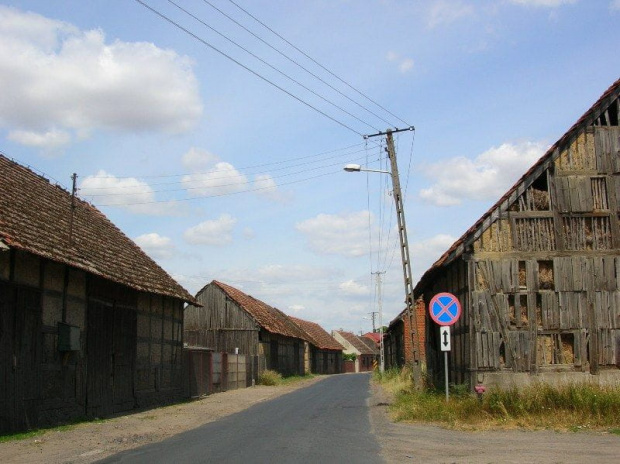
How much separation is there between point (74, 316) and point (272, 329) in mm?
29704

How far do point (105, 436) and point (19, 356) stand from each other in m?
2.65

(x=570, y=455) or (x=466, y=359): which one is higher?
(x=466, y=359)

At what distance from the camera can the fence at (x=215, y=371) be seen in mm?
28328

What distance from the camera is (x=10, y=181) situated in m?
19.3

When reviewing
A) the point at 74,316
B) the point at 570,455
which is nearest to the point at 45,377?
the point at 74,316

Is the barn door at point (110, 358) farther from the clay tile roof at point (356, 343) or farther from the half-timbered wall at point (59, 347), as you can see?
the clay tile roof at point (356, 343)

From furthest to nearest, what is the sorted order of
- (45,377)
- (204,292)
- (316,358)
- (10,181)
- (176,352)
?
(316,358) < (204,292) < (176,352) < (10,181) < (45,377)

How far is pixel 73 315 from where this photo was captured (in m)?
17.7

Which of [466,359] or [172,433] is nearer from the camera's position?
[172,433]

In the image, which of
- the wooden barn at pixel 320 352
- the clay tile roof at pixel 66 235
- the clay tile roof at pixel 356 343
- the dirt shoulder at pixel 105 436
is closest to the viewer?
the dirt shoulder at pixel 105 436

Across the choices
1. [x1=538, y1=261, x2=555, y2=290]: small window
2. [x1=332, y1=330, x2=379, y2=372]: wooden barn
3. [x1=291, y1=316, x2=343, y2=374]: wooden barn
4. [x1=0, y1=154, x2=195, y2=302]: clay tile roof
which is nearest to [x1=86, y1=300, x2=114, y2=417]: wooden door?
[x1=0, y1=154, x2=195, y2=302]: clay tile roof

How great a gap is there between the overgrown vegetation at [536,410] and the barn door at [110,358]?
8768mm

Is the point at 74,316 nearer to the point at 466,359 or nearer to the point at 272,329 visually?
the point at 466,359

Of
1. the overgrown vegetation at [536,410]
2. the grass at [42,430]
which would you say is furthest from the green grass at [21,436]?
the overgrown vegetation at [536,410]
